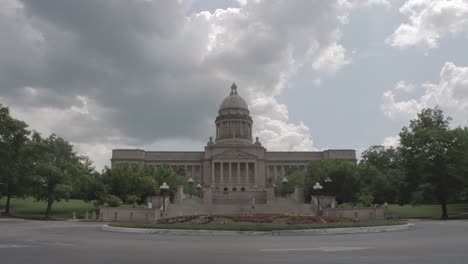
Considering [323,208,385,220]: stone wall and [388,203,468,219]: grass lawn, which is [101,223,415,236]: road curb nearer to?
[323,208,385,220]: stone wall

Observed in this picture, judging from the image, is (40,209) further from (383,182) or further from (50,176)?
(383,182)

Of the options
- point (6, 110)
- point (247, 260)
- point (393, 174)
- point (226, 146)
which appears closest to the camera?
point (247, 260)

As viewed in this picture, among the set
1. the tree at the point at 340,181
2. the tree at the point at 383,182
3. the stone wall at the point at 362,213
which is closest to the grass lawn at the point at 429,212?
the tree at the point at 383,182

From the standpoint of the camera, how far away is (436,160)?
46000 millimetres

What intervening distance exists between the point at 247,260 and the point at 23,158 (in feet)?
144

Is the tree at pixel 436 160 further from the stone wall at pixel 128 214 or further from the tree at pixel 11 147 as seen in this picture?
the tree at pixel 11 147

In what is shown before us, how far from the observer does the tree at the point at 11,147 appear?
43031 millimetres

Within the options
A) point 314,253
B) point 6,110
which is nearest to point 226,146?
point 6,110

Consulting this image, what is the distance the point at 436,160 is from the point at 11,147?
46950mm

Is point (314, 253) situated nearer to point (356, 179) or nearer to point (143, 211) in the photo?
point (143, 211)

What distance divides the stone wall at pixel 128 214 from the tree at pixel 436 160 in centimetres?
2849

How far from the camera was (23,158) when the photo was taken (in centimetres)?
4694

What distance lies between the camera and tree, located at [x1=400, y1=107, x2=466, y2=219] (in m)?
45.0

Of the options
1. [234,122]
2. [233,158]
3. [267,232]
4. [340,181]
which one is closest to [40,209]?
[340,181]
